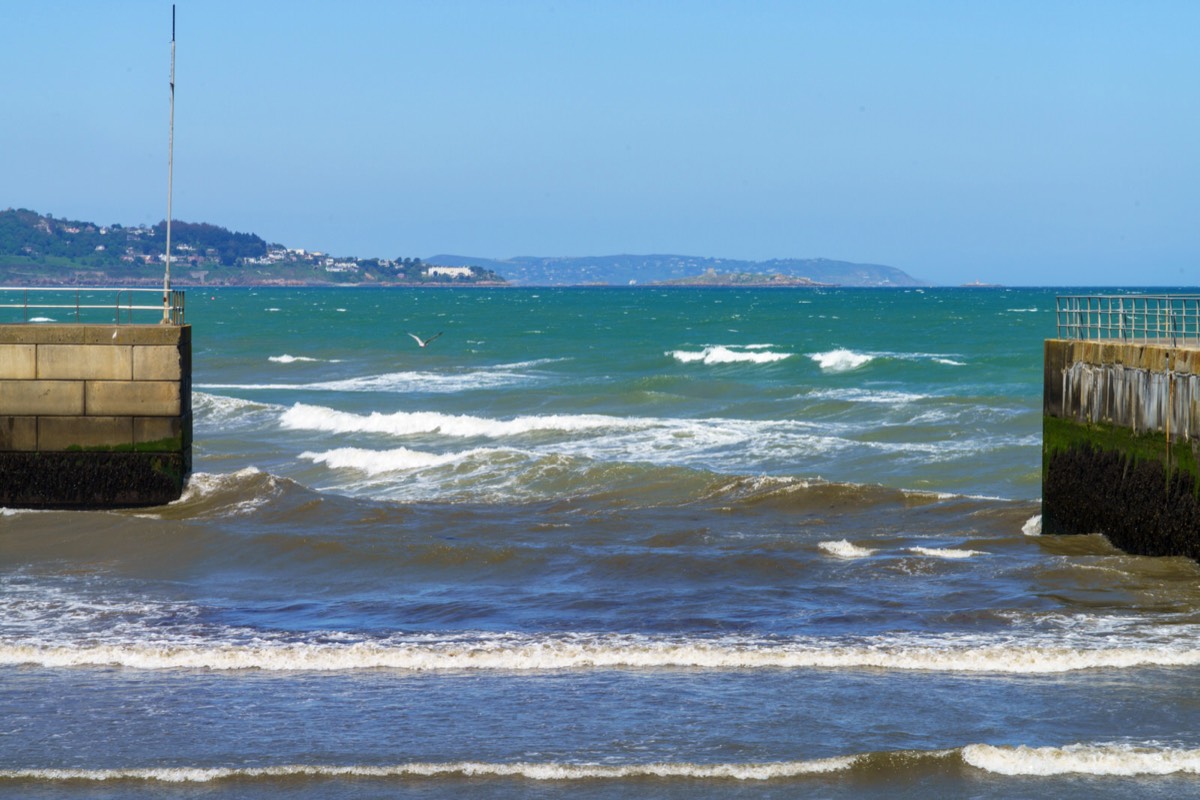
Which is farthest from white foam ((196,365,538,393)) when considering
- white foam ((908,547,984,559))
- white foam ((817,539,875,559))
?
white foam ((908,547,984,559))

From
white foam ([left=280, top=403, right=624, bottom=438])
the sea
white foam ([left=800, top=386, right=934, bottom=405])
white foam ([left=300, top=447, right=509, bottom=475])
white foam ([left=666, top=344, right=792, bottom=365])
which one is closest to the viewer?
the sea

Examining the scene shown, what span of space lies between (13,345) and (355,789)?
1256 centimetres

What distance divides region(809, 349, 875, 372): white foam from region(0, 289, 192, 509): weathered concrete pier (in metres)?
35.9

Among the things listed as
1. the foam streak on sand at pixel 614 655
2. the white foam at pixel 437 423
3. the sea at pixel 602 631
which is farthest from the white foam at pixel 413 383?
the foam streak on sand at pixel 614 655

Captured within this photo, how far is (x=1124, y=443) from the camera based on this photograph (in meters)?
15.9

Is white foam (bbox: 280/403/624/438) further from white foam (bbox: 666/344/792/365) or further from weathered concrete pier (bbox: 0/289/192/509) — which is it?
white foam (bbox: 666/344/792/365)

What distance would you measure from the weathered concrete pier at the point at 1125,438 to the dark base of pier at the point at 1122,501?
1 centimetres

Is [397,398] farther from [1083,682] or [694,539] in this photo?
[1083,682]

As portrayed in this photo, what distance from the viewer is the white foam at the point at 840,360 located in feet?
173

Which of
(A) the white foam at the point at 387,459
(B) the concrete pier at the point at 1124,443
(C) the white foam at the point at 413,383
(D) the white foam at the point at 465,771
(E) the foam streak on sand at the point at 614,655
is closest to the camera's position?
(D) the white foam at the point at 465,771

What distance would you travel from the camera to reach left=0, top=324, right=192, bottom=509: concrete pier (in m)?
18.9

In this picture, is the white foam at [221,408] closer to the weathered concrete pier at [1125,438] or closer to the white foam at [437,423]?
the white foam at [437,423]

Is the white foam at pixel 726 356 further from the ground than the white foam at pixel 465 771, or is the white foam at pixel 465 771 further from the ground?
the white foam at pixel 726 356

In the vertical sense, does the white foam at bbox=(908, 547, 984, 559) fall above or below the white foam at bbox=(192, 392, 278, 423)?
below
